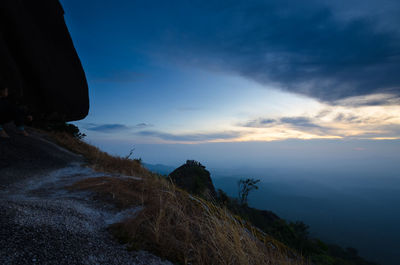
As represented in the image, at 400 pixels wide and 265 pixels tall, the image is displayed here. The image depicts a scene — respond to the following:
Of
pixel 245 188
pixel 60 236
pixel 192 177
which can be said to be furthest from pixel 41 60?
pixel 245 188

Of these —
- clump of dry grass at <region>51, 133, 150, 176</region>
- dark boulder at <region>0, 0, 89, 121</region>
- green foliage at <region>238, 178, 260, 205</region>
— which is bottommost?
green foliage at <region>238, 178, 260, 205</region>

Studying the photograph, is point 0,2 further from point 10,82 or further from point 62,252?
point 62,252

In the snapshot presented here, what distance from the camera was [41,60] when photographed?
459 inches

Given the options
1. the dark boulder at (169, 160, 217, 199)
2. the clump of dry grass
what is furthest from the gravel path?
the dark boulder at (169, 160, 217, 199)

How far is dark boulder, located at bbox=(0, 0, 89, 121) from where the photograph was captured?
10500 millimetres

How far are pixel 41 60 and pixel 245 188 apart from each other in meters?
17.7

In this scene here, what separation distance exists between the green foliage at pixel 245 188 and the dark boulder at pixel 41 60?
47.3 feet

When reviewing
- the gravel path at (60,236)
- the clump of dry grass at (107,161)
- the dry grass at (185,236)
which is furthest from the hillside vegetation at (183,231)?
the clump of dry grass at (107,161)

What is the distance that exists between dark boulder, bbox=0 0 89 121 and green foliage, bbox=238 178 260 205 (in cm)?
1441

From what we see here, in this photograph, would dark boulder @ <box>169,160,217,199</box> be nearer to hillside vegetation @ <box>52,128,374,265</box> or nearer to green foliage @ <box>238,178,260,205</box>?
green foliage @ <box>238,178,260,205</box>

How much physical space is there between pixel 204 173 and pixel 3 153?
42.8 feet

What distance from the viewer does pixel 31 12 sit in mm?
11469

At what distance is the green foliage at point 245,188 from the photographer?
16.6 metres

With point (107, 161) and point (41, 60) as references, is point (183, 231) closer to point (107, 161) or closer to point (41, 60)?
point (107, 161)
